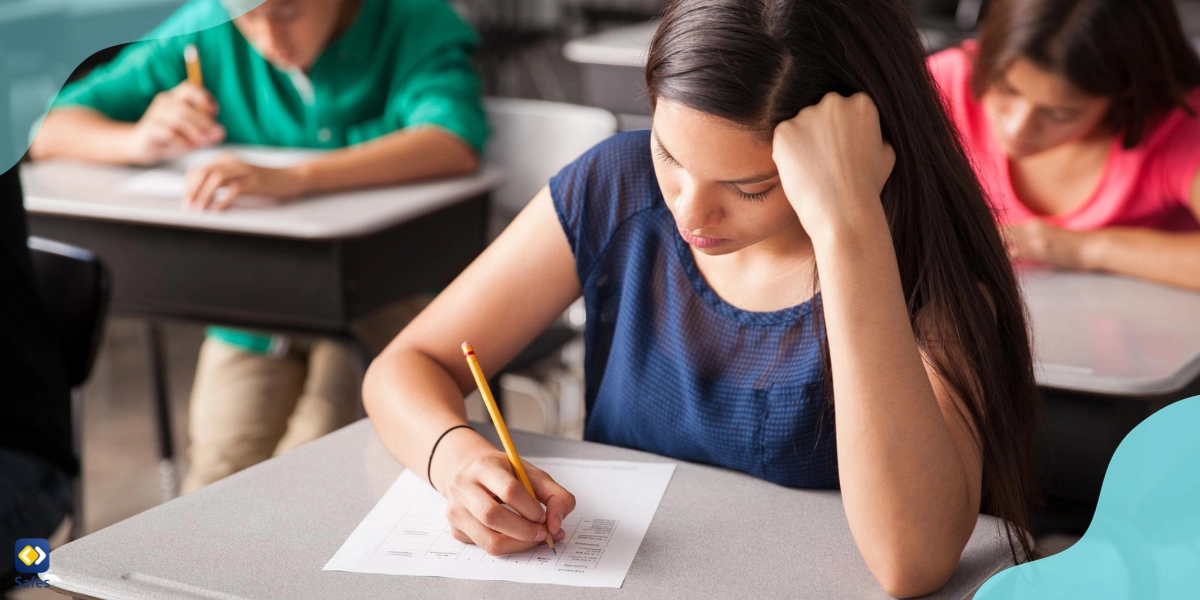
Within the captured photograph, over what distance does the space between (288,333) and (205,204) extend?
0.25 meters

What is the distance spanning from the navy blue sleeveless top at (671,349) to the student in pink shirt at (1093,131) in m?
0.64

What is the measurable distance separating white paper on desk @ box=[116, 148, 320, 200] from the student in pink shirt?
3.96ft

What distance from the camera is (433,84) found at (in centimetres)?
218

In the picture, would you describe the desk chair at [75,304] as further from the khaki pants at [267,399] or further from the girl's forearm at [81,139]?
the girl's forearm at [81,139]

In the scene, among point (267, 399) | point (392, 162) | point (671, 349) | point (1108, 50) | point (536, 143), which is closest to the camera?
point (671, 349)

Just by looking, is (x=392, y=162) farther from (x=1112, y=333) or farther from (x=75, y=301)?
(x=1112, y=333)

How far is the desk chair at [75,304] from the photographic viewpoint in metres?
1.48

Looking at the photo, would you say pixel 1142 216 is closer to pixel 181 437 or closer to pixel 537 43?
pixel 181 437


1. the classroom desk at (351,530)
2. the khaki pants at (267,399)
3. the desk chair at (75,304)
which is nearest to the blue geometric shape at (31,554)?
the classroom desk at (351,530)

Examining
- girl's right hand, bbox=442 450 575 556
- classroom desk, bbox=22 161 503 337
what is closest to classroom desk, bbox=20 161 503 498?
classroom desk, bbox=22 161 503 337

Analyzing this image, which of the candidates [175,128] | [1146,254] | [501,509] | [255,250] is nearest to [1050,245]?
[1146,254]

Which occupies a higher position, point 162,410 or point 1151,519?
point 1151,519

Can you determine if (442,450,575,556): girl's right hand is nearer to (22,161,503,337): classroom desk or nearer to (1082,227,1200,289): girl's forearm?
(22,161,503,337): classroom desk

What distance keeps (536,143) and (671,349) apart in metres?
1.22
